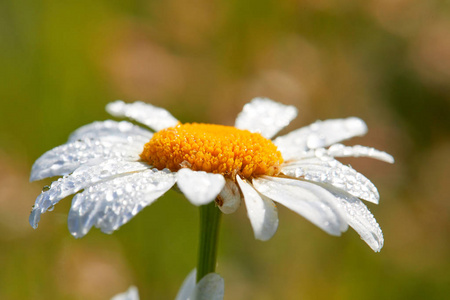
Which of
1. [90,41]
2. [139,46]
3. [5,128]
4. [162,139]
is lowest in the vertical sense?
[162,139]

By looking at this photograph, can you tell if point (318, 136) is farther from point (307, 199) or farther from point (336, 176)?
point (307, 199)

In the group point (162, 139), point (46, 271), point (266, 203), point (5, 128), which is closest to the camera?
point (266, 203)

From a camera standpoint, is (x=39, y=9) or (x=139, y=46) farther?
(x=39, y=9)

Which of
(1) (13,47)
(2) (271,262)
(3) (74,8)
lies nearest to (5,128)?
(1) (13,47)

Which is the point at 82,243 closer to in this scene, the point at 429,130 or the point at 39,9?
the point at 39,9

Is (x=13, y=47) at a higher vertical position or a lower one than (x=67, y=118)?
higher

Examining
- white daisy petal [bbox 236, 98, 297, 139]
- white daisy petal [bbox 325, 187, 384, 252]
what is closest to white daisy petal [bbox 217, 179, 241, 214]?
white daisy petal [bbox 325, 187, 384, 252]

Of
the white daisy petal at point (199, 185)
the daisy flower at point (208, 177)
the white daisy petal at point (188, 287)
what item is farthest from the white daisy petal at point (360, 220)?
the white daisy petal at point (188, 287)

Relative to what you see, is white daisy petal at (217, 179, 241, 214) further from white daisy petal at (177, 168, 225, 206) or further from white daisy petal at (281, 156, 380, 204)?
white daisy petal at (281, 156, 380, 204)

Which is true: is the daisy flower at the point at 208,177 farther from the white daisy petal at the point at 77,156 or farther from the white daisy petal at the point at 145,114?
the white daisy petal at the point at 145,114
